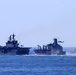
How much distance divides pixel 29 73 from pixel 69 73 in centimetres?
704

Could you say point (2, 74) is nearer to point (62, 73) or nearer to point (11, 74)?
point (11, 74)

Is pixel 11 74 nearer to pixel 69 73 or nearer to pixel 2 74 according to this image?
pixel 2 74

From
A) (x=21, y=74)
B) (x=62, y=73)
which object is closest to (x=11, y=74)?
(x=21, y=74)

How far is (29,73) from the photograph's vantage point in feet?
371

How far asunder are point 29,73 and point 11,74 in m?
3.86

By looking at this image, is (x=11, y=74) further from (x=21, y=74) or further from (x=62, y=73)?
(x=62, y=73)

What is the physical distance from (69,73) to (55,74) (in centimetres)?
243

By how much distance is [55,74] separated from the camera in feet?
359

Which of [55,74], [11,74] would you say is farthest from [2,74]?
[55,74]

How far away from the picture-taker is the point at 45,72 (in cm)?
11506

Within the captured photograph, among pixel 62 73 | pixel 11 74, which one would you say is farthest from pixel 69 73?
pixel 11 74

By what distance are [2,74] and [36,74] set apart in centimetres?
546

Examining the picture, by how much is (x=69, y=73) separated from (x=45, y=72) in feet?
20.2

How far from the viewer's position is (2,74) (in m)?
109
